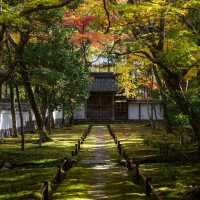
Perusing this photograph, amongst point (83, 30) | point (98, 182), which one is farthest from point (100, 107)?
point (98, 182)

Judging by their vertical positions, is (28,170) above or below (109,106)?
below

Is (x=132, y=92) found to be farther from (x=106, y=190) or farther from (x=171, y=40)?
(x=106, y=190)

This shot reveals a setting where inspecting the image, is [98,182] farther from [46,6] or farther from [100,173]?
[46,6]

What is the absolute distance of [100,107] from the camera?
73.8m

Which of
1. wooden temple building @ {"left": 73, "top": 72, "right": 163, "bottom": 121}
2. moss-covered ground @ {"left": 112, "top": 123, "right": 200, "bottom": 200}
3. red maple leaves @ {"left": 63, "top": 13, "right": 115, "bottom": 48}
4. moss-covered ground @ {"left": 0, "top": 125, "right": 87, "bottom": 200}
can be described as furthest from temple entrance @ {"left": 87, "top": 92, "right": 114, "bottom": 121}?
moss-covered ground @ {"left": 112, "top": 123, "right": 200, "bottom": 200}

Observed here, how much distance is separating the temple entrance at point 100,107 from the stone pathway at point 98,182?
142 ft

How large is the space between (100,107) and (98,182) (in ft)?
177

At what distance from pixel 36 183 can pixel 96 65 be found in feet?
245

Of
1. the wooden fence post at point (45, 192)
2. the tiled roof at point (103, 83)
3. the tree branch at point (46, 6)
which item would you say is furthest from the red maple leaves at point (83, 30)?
the wooden fence post at point (45, 192)

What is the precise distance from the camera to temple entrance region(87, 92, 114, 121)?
7338 cm

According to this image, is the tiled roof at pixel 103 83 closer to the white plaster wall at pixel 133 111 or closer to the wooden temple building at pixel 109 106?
the wooden temple building at pixel 109 106

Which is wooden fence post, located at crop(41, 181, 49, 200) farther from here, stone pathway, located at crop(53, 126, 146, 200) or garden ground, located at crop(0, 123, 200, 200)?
stone pathway, located at crop(53, 126, 146, 200)

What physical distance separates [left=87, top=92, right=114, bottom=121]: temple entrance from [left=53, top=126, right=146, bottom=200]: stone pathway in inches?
1703

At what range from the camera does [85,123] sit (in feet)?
231
